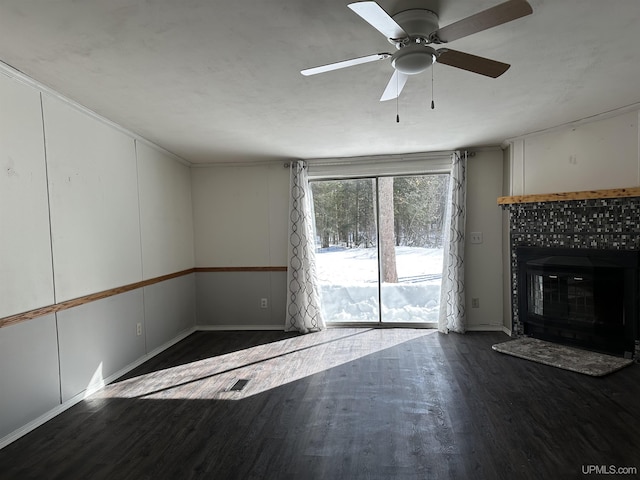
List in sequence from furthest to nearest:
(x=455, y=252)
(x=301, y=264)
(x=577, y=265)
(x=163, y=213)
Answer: (x=301, y=264) < (x=455, y=252) < (x=163, y=213) < (x=577, y=265)

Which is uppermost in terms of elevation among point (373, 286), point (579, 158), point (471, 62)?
point (471, 62)

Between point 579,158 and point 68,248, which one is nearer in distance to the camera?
point 68,248

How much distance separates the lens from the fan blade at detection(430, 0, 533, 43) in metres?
1.30

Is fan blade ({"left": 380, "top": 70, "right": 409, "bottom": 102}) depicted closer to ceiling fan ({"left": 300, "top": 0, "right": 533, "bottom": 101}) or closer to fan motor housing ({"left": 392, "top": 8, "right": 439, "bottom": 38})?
ceiling fan ({"left": 300, "top": 0, "right": 533, "bottom": 101})

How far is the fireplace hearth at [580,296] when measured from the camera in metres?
3.22

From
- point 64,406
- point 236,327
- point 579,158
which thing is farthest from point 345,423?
point 579,158

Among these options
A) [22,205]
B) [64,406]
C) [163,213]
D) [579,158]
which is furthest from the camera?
[163,213]

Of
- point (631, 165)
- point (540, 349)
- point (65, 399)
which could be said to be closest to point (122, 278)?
point (65, 399)

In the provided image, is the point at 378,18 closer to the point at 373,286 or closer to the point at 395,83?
the point at 395,83

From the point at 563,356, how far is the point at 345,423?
2.29 metres

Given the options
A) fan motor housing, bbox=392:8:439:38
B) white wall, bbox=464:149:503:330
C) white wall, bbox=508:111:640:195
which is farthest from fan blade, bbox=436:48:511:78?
white wall, bbox=464:149:503:330

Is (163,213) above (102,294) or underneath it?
above

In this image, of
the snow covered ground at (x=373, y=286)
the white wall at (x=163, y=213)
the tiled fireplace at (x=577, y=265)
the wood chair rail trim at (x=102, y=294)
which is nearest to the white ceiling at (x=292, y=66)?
the white wall at (x=163, y=213)

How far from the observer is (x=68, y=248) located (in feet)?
8.61
